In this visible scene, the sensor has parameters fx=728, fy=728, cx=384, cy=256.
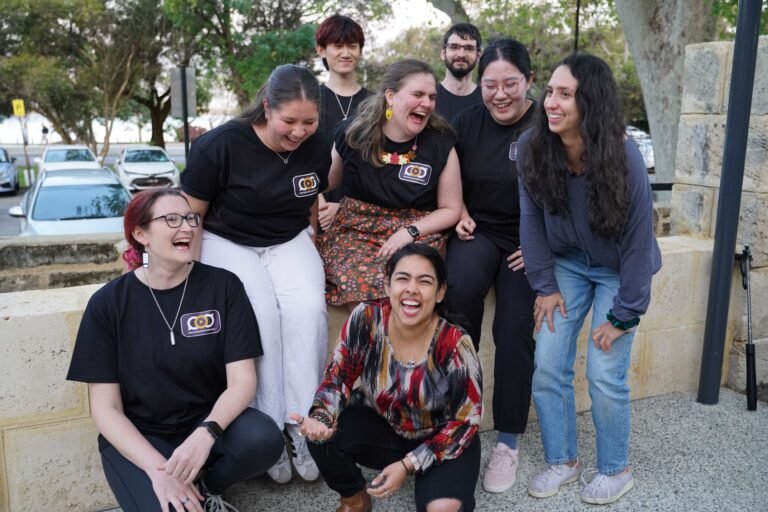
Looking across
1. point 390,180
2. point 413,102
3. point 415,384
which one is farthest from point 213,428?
point 413,102

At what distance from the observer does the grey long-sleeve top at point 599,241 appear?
2.64 metres

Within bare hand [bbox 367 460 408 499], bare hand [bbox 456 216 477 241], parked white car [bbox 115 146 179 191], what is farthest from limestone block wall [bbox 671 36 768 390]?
parked white car [bbox 115 146 179 191]

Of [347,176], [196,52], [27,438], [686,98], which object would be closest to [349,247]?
[347,176]

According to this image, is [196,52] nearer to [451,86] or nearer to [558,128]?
[451,86]

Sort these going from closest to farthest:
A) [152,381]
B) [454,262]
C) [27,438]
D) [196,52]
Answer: [152,381]
[27,438]
[454,262]
[196,52]

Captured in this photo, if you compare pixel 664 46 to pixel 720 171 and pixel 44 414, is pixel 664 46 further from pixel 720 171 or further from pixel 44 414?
pixel 44 414

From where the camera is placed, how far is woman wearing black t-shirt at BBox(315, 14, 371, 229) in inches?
154

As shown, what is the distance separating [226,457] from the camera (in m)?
2.53

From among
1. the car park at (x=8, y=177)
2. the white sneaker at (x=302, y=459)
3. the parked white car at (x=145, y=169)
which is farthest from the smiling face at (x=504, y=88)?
the car park at (x=8, y=177)

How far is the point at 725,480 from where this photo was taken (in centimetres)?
314

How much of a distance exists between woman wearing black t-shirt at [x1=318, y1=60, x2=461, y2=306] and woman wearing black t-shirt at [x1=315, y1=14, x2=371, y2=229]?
24.6 inches

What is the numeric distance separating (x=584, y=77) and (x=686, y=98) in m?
1.92

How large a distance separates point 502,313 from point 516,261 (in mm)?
245

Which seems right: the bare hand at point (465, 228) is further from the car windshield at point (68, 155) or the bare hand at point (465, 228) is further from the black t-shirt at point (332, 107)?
the car windshield at point (68, 155)
